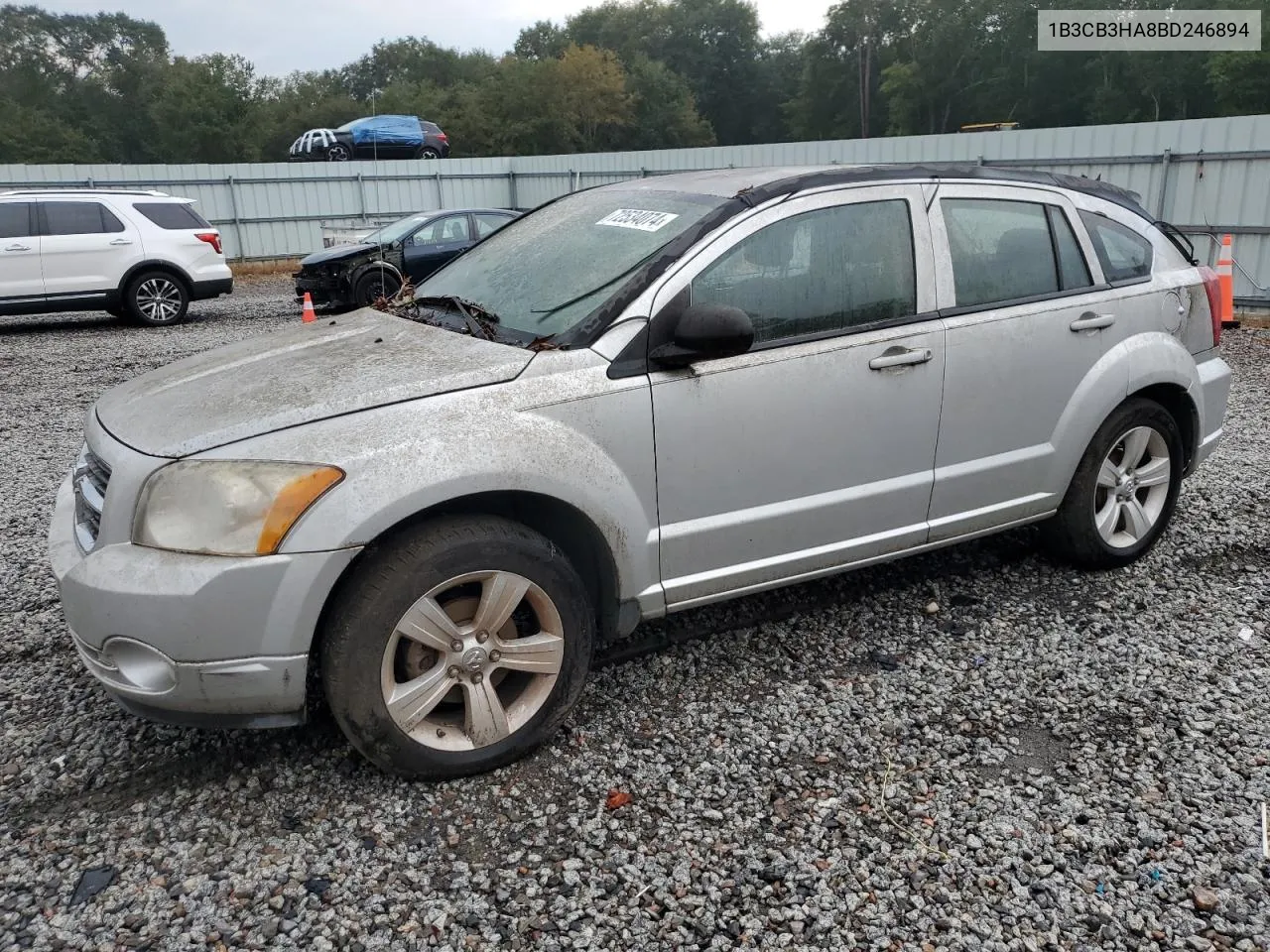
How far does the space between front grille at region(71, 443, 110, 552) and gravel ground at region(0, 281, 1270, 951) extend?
73cm

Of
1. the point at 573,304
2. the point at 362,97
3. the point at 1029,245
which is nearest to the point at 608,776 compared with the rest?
the point at 573,304

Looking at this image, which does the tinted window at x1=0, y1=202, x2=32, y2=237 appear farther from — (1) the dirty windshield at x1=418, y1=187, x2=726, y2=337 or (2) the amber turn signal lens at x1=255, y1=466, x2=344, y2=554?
(2) the amber turn signal lens at x1=255, y1=466, x2=344, y2=554

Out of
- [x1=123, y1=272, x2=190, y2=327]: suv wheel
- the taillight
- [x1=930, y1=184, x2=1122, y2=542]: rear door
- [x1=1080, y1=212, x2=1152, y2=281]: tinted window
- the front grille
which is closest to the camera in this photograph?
the front grille

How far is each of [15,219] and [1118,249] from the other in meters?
12.5

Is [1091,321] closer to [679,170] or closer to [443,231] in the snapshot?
[443,231]

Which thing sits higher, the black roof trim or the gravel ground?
the black roof trim

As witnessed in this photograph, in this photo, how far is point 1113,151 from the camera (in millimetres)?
13055

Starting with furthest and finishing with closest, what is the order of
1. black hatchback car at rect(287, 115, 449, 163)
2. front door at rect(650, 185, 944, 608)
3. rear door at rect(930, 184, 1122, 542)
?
1. black hatchback car at rect(287, 115, 449, 163)
2. rear door at rect(930, 184, 1122, 542)
3. front door at rect(650, 185, 944, 608)

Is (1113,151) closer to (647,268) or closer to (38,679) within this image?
(647,268)

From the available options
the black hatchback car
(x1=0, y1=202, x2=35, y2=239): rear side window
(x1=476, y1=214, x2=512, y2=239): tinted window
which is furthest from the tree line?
(x1=0, y1=202, x2=35, y2=239): rear side window

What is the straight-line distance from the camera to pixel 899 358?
11.3ft

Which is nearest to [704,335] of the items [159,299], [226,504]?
[226,504]

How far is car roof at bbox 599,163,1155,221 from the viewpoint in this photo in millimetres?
3387

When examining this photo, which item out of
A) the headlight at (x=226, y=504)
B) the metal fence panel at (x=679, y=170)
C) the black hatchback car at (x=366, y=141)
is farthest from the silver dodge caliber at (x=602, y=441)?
the black hatchback car at (x=366, y=141)
